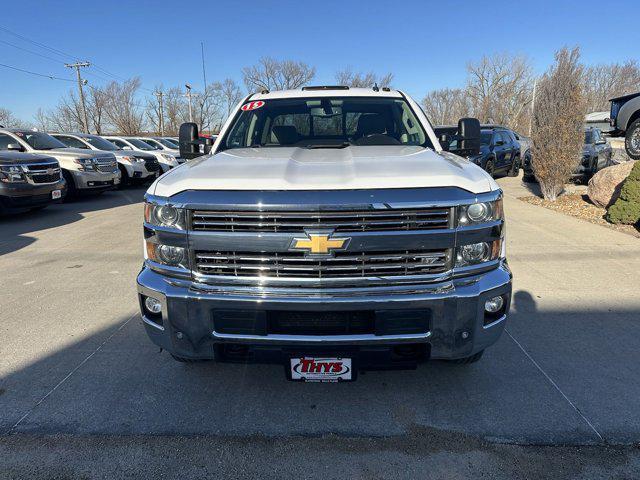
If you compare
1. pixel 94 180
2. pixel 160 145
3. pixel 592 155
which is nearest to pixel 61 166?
pixel 94 180

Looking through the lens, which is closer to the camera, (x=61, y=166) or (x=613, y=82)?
(x=61, y=166)

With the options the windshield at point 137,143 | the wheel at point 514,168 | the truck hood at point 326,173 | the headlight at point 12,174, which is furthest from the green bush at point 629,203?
the windshield at point 137,143

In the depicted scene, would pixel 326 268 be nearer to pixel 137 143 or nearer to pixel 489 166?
pixel 489 166

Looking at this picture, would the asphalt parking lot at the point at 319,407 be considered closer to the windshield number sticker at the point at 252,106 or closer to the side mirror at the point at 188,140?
the side mirror at the point at 188,140

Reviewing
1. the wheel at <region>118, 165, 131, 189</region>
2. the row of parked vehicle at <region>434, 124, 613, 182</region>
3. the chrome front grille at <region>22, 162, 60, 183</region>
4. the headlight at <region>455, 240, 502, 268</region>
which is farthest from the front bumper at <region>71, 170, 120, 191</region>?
the headlight at <region>455, 240, 502, 268</region>

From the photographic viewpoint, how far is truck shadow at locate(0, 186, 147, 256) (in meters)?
7.56

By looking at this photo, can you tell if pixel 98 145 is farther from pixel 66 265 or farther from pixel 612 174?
pixel 612 174

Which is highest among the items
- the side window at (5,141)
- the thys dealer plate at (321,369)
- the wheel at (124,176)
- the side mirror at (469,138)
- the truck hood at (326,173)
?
the side window at (5,141)

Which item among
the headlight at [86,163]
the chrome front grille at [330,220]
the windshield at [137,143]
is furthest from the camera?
the windshield at [137,143]

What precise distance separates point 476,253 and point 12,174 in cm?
961

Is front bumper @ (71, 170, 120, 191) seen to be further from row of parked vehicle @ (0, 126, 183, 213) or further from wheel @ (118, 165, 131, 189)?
wheel @ (118, 165, 131, 189)

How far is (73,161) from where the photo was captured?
38.2 ft

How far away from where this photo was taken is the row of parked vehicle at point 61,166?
9008 millimetres

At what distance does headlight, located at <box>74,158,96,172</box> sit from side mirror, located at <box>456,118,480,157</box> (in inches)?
425
